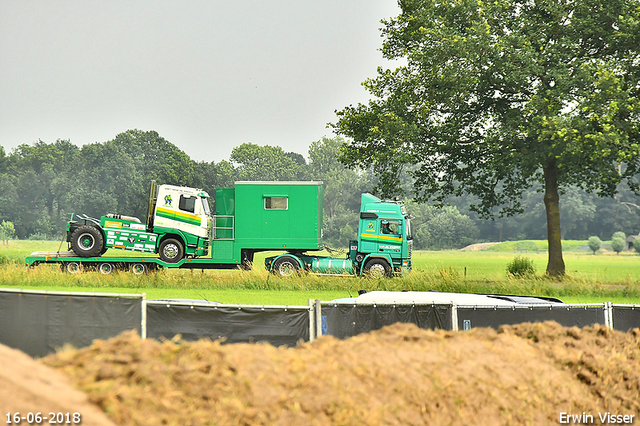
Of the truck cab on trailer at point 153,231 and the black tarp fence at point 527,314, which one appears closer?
the black tarp fence at point 527,314

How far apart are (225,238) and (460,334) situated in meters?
20.6

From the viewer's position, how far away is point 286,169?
345 ft

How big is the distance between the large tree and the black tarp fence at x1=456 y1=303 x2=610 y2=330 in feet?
50.4

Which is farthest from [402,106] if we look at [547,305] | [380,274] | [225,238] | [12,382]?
[12,382]

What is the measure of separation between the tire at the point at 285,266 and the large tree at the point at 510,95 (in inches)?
295

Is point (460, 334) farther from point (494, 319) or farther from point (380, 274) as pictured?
point (380, 274)

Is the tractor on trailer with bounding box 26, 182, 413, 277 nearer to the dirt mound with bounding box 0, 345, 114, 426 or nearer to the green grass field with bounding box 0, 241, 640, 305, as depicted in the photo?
the green grass field with bounding box 0, 241, 640, 305

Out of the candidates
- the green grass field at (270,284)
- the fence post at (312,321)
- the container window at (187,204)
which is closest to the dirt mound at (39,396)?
the fence post at (312,321)

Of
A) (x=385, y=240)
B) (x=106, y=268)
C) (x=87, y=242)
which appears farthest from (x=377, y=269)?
(x=87, y=242)

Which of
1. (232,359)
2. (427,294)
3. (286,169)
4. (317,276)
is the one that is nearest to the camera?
(232,359)

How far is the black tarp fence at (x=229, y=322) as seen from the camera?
861 cm

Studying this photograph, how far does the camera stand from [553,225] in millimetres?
29016

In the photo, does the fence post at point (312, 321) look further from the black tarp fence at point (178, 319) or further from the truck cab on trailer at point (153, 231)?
the truck cab on trailer at point (153, 231)

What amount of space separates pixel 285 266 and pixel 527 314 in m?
15.5
